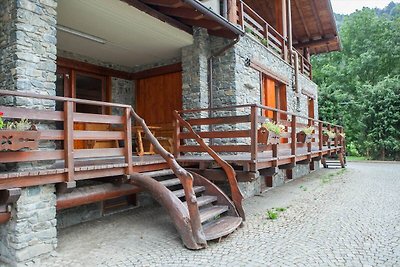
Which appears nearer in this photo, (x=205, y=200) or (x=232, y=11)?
(x=205, y=200)

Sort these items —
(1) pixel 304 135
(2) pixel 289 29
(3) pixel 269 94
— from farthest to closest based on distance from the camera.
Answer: (2) pixel 289 29 → (3) pixel 269 94 → (1) pixel 304 135

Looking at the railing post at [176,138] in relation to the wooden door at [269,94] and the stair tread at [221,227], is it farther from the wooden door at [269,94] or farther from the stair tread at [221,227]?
the wooden door at [269,94]

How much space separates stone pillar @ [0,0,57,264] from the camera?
3.72 m

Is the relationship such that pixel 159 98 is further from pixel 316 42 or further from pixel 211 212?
pixel 316 42

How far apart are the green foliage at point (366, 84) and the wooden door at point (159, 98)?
12.7m

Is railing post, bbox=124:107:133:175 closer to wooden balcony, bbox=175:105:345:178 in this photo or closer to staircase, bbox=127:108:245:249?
staircase, bbox=127:108:245:249

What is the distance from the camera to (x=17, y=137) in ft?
11.3

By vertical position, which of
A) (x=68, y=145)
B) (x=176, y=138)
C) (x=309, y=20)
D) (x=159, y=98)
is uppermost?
(x=309, y=20)

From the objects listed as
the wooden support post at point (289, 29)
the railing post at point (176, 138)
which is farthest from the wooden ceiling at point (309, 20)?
the railing post at point (176, 138)

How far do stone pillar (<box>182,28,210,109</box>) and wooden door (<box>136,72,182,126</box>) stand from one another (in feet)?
2.56

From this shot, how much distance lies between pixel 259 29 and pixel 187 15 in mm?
3358

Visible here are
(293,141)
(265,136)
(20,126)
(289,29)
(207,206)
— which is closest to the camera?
(20,126)

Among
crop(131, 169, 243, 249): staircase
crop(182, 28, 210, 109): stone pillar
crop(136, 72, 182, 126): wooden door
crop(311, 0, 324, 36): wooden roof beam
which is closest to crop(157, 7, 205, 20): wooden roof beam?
crop(182, 28, 210, 109): stone pillar

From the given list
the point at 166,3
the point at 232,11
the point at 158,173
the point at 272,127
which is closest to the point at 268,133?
the point at 272,127
